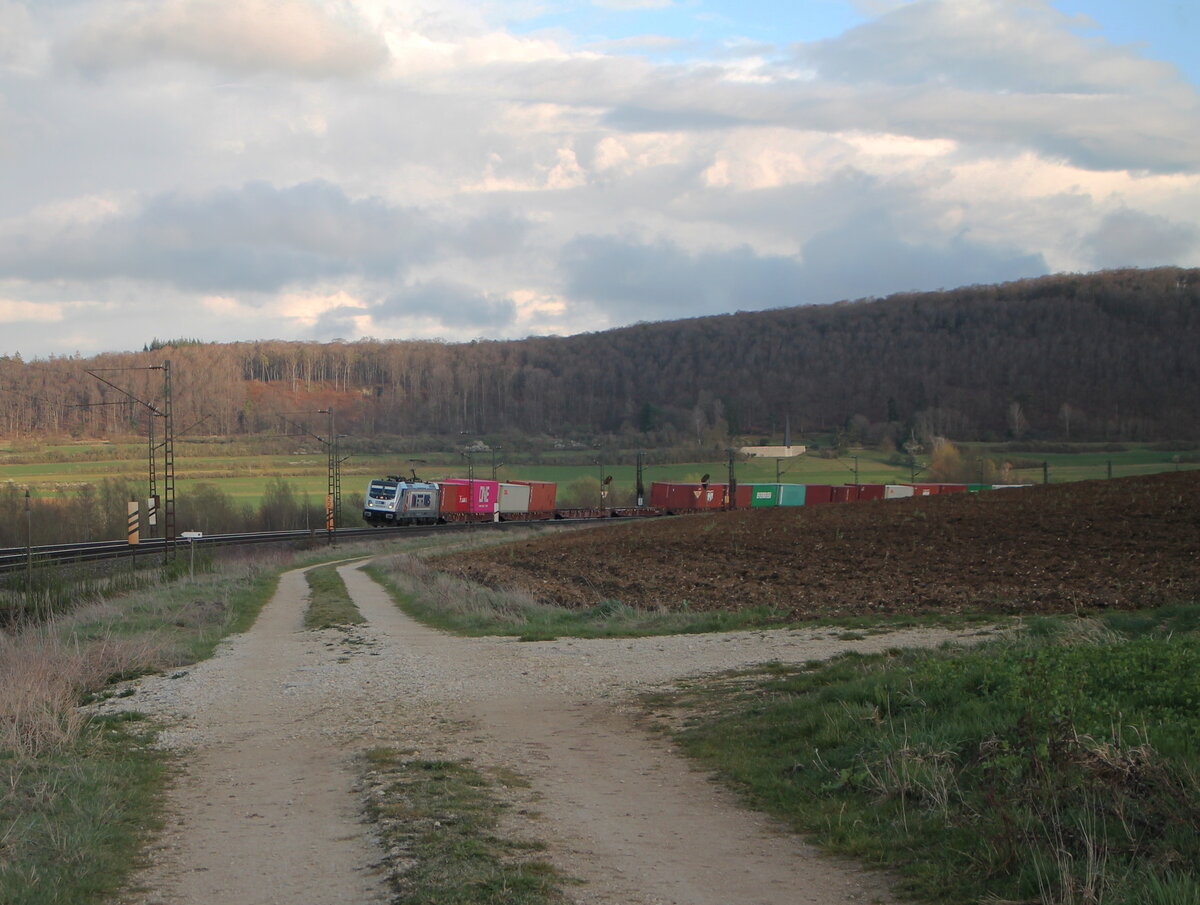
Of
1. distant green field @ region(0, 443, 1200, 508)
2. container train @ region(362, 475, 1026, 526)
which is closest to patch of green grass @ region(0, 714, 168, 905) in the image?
container train @ region(362, 475, 1026, 526)

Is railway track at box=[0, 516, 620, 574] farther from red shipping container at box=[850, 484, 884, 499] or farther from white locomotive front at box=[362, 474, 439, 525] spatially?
red shipping container at box=[850, 484, 884, 499]

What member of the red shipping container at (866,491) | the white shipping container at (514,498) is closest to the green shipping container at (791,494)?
the red shipping container at (866,491)

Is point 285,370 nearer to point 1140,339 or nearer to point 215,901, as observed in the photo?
point 1140,339

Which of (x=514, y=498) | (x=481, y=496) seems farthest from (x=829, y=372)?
(x=481, y=496)

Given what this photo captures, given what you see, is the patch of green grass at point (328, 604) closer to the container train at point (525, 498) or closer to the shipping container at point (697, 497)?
the container train at point (525, 498)

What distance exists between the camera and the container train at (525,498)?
2810 inches

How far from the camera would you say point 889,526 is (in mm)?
31141

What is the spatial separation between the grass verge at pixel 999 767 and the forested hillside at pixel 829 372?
396ft

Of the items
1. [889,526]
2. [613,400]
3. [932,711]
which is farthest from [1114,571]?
[613,400]

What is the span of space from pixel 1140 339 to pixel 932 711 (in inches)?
6378

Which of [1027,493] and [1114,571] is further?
[1027,493]

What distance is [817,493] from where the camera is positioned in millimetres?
74438

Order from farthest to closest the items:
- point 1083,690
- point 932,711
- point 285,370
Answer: point 285,370 → point 932,711 → point 1083,690

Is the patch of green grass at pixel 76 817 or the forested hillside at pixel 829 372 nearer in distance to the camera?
the patch of green grass at pixel 76 817
